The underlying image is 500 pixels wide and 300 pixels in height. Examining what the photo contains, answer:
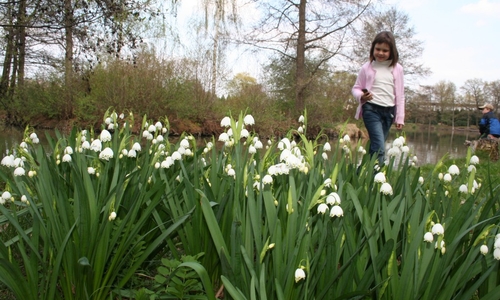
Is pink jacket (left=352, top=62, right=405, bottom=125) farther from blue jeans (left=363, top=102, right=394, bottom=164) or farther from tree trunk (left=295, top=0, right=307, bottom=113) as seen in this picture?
tree trunk (left=295, top=0, right=307, bottom=113)

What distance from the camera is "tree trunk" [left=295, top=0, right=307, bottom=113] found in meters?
17.7

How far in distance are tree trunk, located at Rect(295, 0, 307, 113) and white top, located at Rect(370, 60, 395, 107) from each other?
1407 centimetres

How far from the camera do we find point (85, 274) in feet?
5.61

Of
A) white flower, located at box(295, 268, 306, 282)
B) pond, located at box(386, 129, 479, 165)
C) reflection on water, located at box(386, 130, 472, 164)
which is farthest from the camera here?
pond, located at box(386, 129, 479, 165)

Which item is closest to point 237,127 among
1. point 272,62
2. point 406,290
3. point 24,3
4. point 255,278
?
point 255,278

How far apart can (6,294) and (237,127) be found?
4.62 feet

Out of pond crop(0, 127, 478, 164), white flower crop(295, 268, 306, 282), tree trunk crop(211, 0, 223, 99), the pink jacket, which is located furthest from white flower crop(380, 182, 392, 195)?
tree trunk crop(211, 0, 223, 99)

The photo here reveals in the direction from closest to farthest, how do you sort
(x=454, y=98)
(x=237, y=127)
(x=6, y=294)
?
(x=6, y=294)
(x=237, y=127)
(x=454, y=98)

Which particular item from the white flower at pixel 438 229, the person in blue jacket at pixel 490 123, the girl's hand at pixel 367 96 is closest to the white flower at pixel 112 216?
the white flower at pixel 438 229

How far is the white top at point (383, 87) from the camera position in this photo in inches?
164

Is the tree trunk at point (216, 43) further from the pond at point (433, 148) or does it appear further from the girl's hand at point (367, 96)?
the girl's hand at point (367, 96)

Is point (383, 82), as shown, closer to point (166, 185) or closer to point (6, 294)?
point (166, 185)

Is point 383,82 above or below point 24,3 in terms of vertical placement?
below

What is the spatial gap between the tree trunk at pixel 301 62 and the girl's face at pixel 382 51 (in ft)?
46.2
